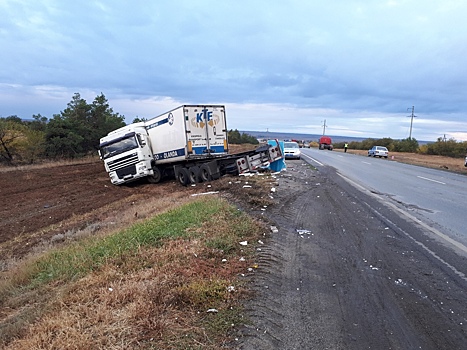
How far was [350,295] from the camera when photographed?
4.13 meters

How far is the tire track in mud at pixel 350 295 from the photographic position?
3.24 metres


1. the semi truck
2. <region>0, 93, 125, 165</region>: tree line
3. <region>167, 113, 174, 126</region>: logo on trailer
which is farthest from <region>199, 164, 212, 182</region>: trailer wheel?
<region>0, 93, 125, 165</region>: tree line

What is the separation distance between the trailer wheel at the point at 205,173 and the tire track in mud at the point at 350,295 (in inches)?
376

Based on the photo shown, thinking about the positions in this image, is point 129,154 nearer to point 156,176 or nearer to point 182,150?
point 156,176

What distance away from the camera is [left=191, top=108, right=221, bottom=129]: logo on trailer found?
16.8m

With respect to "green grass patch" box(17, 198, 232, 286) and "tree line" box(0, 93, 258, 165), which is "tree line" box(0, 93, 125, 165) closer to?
"tree line" box(0, 93, 258, 165)

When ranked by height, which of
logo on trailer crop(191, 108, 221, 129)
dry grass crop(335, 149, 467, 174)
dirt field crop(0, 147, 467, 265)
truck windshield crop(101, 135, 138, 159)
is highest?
logo on trailer crop(191, 108, 221, 129)

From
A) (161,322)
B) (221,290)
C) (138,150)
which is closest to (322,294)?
Answer: (221,290)

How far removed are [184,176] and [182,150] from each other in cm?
138

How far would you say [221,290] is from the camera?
4.05 metres

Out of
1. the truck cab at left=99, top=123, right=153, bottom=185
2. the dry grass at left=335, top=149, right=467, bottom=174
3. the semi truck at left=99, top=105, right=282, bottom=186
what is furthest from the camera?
the dry grass at left=335, top=149, right=467, bottom=174

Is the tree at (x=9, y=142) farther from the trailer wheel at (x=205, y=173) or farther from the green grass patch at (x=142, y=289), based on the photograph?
the green grass patch at (x=142, y=289)

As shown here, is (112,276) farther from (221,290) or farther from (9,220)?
(9,220)

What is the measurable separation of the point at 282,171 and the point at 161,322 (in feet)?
49.2
